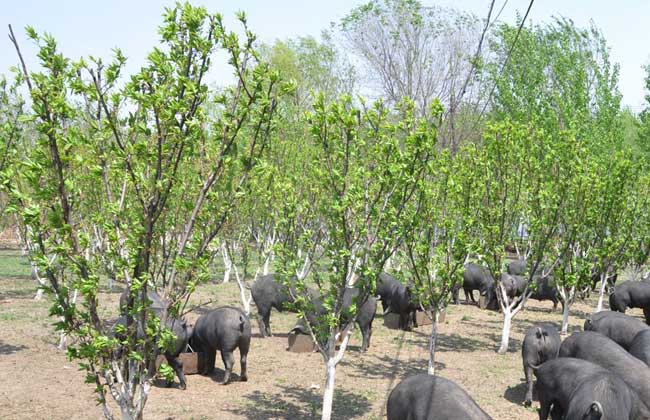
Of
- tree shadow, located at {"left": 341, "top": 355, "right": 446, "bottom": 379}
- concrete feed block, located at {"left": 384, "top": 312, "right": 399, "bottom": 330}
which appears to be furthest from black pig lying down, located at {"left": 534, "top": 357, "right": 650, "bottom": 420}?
concrete feed block, located at {"left": 384, "top": 312, "right": 399, "bottom": 330}

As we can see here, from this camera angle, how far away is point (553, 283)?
20141 millimetres

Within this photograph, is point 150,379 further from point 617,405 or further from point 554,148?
point 554,148

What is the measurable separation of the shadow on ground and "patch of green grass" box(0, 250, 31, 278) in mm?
15493

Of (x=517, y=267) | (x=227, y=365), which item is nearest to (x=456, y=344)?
(x=227, y=365)

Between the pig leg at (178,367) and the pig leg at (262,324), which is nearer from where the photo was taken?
the pig leg at (178,367)

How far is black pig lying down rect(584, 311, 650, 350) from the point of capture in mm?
14500

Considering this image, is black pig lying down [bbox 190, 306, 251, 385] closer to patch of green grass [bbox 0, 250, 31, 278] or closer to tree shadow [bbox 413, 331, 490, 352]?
tree shadow [bbox 413, 331, 490, 352]

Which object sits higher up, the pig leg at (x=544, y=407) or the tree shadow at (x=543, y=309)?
the tree shadow at (x=543, y=309)

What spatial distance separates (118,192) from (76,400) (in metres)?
5.42

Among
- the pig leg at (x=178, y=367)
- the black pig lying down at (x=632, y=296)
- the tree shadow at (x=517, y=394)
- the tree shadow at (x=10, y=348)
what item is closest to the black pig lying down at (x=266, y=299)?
the pig leg at (x=178, y=367)

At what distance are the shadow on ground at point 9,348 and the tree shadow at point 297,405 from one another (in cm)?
701

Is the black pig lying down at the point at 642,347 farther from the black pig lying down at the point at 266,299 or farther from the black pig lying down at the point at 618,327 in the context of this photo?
the black pig lying down at the point at 266,299

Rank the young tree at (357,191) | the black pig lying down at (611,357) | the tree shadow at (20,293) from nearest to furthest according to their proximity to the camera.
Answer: the young tree at (357,191) → the black pig lying down at (611,357) → the tree shadow at (20,293)

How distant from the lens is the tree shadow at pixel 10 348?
52.0 ft
